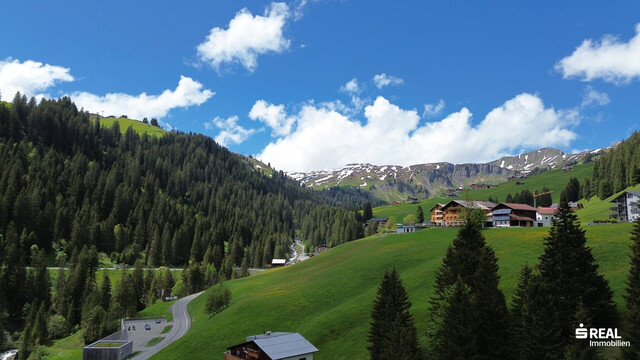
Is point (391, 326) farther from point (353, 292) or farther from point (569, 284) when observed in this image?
point (353, 292)

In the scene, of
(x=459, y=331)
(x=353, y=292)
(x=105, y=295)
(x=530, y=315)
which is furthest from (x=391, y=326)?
(x=105, y=295)

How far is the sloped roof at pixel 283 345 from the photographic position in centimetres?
4588

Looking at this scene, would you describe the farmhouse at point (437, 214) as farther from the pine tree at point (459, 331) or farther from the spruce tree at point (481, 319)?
the pine tree at point (459, 331)

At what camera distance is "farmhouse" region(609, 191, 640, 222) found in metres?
98.6

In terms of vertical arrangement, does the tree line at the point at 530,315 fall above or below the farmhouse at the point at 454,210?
below

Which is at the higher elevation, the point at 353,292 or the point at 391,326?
the point at 391,326

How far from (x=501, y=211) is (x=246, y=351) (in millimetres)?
85563

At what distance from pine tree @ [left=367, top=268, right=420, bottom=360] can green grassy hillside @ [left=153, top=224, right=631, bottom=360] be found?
709 cm

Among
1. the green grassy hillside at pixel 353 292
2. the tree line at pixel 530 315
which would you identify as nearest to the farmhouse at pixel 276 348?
the green grassy hillside at pixel 353 292

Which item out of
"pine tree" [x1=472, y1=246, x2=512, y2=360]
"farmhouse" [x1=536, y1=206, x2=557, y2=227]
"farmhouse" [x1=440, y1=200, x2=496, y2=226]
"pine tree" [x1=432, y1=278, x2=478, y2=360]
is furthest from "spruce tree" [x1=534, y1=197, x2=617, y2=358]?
"farmhouse" [x1=536, y1=206, x2=557, y2=227]

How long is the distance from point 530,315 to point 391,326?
521 inches

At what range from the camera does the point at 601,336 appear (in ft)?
111

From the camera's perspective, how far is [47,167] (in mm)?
196375

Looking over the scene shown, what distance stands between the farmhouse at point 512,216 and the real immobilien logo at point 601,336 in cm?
7485
